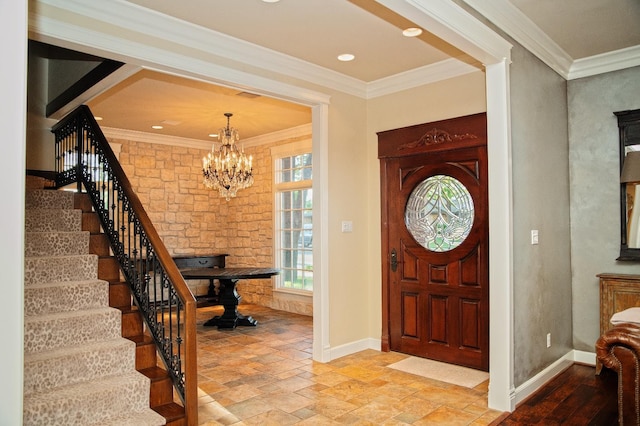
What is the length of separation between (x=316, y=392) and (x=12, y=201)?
3191 millimetres

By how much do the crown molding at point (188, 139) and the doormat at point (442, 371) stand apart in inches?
151

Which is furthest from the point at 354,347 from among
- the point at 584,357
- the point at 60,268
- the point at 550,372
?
the point at 60,268

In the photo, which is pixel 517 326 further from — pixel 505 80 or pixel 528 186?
pixel 505 80

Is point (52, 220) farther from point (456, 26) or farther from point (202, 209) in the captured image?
point (202, 209)

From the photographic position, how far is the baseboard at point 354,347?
15.4 feet

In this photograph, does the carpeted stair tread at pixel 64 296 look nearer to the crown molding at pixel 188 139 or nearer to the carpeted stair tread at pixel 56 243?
the carpeted stair tread at pixel 56 243

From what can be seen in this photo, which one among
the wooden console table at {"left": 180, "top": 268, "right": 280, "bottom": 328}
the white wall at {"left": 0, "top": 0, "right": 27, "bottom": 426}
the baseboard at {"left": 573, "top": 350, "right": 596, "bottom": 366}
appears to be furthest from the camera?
the wooden console table at {"left": 180, "top": 268, "right": 280, "bottom": 328}

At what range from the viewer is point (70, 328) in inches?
123

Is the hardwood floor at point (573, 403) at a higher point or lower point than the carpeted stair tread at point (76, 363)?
lower

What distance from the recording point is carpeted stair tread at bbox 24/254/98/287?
3.34 meters

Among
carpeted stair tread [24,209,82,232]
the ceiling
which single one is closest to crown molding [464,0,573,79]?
the ceiling

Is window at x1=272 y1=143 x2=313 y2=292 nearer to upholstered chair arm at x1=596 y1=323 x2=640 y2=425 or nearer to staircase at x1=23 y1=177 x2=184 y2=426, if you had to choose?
staircase at x1=23 y1=177 x2=184 y2=426

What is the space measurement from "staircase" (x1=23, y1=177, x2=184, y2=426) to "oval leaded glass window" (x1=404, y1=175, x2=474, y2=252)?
2760mm

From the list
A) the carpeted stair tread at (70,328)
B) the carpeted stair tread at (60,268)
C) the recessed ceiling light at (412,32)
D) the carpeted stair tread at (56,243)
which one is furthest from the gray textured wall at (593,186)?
the carpeted stair tread at (56,243)
